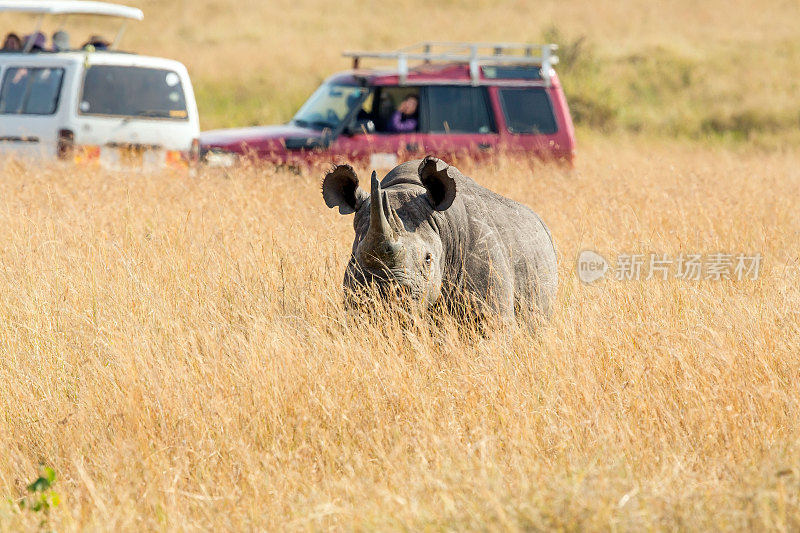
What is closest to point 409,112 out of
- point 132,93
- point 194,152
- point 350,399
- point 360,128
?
point 360,128

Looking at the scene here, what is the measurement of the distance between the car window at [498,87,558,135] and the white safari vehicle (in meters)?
3.80

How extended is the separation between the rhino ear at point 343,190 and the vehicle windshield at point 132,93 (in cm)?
658

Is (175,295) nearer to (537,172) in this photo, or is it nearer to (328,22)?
(537,172)

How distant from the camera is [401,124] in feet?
38.0

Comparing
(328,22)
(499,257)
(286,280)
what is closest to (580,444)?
(499,257)

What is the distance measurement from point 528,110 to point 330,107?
2.45 m

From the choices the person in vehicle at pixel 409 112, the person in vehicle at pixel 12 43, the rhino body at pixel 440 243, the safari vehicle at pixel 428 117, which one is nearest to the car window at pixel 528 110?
the safari vehicle at pixel 428 117

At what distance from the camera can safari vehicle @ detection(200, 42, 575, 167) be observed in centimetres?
1128

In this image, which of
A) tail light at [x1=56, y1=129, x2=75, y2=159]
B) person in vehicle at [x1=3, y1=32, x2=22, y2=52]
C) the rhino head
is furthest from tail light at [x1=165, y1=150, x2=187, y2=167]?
the rhino head

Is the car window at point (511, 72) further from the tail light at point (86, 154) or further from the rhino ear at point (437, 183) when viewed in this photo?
the rhino ear at point (437, 183)

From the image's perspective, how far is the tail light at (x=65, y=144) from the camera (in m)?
10.6

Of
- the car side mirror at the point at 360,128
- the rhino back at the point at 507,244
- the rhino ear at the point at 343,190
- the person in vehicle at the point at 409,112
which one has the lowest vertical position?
the rhino back at the point at 507,244

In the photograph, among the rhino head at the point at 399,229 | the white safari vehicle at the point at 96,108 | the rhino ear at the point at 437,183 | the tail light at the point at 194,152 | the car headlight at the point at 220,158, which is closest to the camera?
the rhino head at the point at 399,229

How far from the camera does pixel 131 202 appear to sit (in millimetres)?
8508
